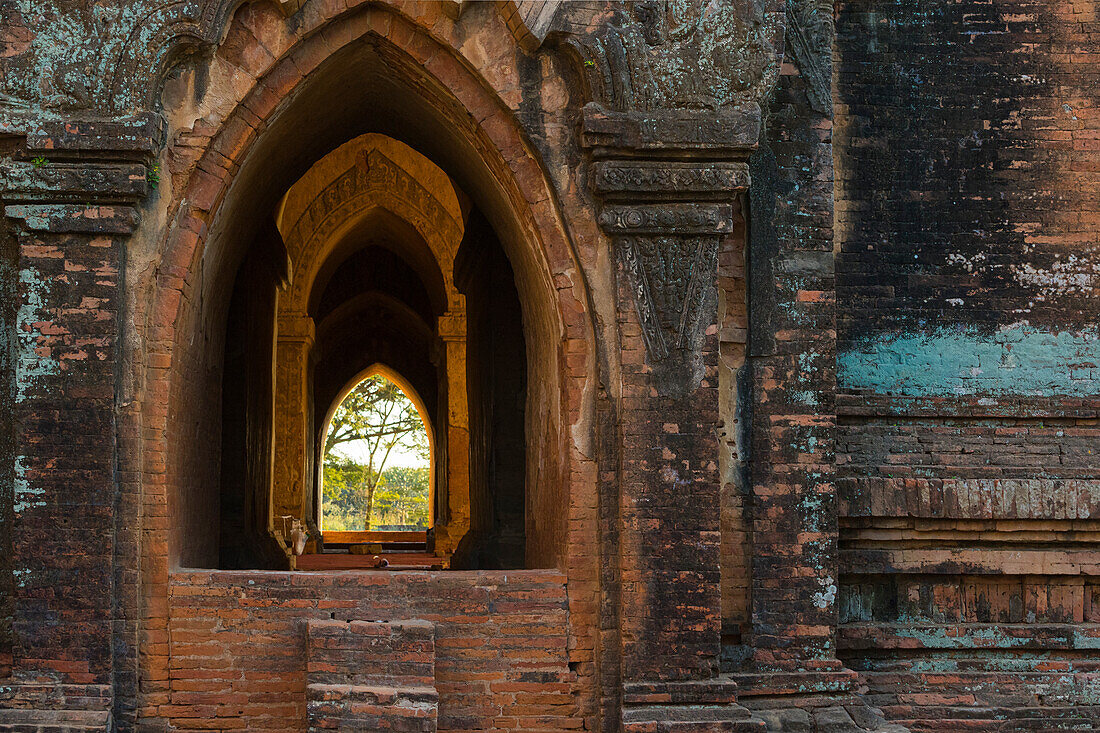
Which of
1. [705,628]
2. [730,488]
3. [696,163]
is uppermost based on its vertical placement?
[696,163]

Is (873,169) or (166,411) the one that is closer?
(166,411)

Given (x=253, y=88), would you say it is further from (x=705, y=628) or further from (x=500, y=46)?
(x=705, y=628)

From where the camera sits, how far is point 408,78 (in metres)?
6.22

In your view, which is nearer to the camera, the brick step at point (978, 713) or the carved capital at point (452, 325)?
the brick step at point (978, 713)

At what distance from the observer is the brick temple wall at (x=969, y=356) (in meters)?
6.59

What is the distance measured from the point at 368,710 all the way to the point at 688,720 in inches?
65.9

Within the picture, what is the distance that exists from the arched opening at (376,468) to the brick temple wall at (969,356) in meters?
17.8

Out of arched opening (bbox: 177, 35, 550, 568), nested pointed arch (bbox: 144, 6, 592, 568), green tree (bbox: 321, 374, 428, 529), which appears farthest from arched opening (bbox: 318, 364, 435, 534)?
nested pointed arch (bbox: 144, 6, 592, 568)

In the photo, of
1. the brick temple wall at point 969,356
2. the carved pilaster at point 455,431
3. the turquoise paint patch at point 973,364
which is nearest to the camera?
the brick temple wall at point 969,356

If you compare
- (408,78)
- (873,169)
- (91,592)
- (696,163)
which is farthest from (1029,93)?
(91,592)

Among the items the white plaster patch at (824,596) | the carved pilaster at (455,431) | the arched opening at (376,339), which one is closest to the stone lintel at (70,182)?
the arched opening at (376,339)

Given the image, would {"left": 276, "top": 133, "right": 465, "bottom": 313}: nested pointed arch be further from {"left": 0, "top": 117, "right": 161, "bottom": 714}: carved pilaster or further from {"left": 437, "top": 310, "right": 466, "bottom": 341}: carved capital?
{"left": 0, "top": 117, "right": 161, "bottom": 714}: carved pilaster

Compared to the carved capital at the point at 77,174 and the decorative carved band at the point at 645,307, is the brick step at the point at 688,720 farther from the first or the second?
the carved capital at the point at 77,174

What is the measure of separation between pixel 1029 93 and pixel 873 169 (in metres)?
1.21
